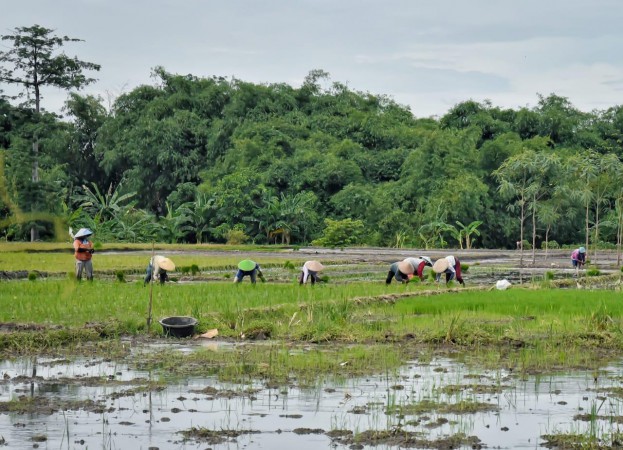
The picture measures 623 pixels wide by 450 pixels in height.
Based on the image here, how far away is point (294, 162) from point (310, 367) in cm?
3047

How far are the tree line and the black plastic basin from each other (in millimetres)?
20134

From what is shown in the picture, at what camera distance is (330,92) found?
154 feet

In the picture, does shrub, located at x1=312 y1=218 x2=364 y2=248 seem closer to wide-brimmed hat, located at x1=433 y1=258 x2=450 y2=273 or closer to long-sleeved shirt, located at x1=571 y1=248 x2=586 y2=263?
long-sleeved shirt, located at x1=571 y1=248 x2=586 y2=263

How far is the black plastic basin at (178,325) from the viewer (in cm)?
1010

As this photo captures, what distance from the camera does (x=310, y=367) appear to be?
26.6 ft

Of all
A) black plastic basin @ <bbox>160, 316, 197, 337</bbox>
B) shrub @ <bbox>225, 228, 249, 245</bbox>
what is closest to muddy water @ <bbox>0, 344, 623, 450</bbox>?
black plastic basin @ <bbox>160, 316, 197, 337</bbox>

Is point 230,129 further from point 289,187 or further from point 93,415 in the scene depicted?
point 93,415

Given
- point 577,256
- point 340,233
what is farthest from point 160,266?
point 340,233

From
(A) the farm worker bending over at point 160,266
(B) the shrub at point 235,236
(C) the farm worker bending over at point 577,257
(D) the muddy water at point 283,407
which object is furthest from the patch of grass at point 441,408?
(B) the shrub at point 235,236

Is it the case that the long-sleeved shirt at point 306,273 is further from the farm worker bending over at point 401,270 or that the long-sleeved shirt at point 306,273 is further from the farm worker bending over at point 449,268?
the farm worker bending over at point 449,268

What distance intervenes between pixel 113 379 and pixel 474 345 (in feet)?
12.7

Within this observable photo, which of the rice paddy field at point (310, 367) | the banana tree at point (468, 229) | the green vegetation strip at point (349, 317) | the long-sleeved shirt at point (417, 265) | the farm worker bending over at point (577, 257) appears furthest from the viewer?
the banana tree at point (468, 229)

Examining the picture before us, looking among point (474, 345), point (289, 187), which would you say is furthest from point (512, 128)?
point (474, 345)

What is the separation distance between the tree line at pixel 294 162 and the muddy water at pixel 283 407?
22.2m
